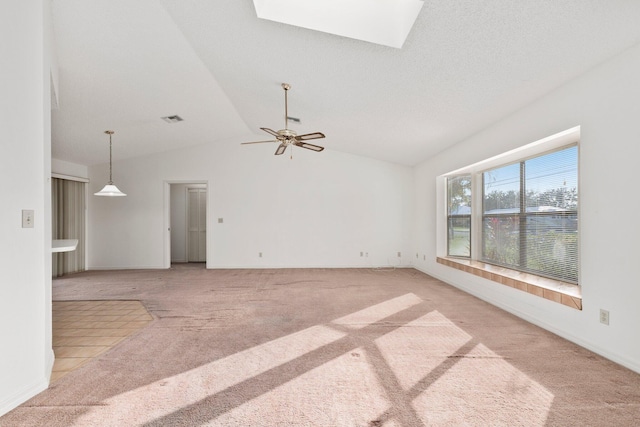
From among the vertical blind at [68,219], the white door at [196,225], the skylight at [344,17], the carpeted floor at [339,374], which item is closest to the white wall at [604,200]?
the carpeted floor at [339,374]

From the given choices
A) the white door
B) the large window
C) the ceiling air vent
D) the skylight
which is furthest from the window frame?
the white door

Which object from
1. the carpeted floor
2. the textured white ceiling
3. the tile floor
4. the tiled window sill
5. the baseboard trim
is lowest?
the tile floor

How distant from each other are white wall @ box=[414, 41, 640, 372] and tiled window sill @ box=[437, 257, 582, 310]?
8 centimetres

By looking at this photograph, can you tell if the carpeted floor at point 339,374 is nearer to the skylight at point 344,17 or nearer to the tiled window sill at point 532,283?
the tiled window sill at point 532,283

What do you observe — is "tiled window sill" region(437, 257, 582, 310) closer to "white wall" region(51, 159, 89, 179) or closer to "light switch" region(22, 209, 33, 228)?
"light switch" region(22, 209, 33, 228)

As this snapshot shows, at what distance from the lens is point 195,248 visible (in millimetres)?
8117

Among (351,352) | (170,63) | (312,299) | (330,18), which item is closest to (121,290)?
(312,299)

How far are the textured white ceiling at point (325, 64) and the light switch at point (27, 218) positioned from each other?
83.6 inches

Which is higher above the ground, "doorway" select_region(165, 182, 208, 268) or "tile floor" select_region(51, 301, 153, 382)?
"doorway" select_region(165, 182, 208, 268)

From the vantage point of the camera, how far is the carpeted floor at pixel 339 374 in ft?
5.57

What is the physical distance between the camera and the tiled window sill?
2.79m

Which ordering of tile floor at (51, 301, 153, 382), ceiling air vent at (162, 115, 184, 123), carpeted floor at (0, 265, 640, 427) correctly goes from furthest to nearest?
1. ceiling air vent at (162, 115, 184, 123)
2. tile floor at (51, 301, 153, 382)
3. carpeted floor at (0, 265, 640, 427)

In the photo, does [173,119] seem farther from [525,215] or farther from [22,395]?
[525,215]

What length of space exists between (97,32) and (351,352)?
4.02m
